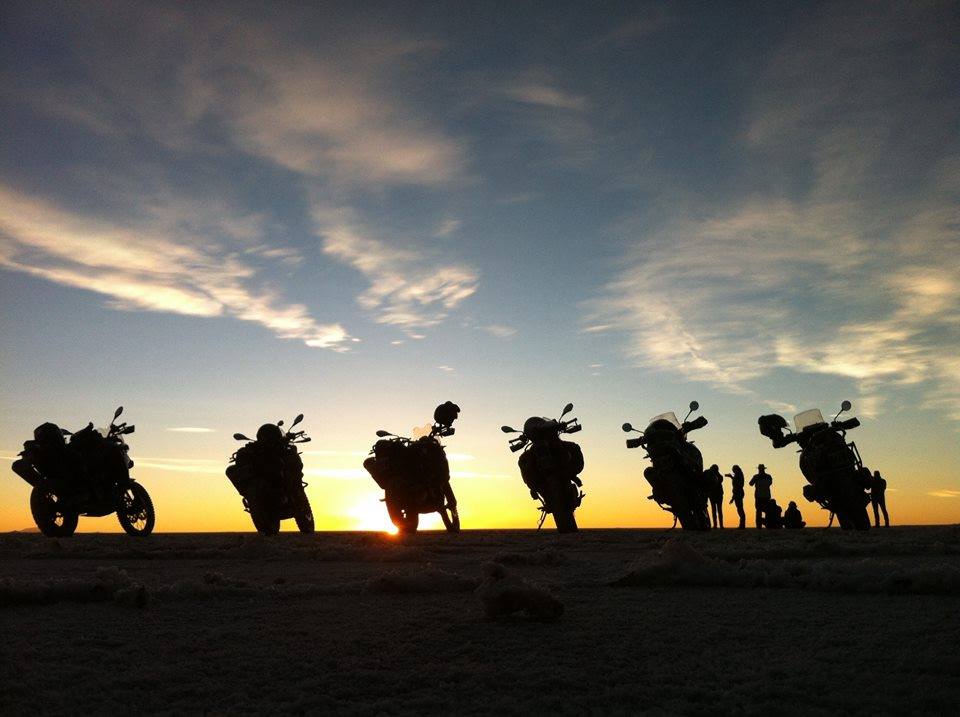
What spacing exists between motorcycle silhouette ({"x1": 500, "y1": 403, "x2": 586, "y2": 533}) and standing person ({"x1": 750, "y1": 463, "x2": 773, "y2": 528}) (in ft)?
23.9

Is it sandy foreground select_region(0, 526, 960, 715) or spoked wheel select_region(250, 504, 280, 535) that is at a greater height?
spoked wheel select_region(250, 504, 280, 535)

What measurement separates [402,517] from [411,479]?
4.13 ft

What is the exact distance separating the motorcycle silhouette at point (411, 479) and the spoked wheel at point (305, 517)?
329 cm

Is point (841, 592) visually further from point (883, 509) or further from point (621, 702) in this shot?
point (883, 509)

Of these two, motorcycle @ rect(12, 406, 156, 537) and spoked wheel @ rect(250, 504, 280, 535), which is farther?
spoked wheel @ rect(250, 504, 280, 535)

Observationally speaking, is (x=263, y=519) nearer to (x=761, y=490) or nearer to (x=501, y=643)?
(x=761, y=490)

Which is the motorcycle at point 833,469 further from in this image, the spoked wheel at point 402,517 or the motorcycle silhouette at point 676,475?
the spoked wheel at point 402,517

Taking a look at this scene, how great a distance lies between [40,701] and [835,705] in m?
2.55

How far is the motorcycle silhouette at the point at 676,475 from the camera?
20938 mm

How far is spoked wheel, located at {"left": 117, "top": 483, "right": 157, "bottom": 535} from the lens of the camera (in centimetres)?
2311

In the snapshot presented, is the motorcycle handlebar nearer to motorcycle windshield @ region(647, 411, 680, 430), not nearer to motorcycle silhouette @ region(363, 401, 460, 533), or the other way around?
motorcycle windshield @ region(647, 411, 680, 430)

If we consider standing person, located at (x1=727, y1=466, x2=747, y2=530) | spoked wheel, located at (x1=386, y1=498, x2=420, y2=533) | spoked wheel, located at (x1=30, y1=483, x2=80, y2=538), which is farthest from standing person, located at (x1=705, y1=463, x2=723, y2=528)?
spoked wheel, located at (x1=30, y1=483, x2=80, y2=538)

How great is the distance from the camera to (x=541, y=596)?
388 centimetres

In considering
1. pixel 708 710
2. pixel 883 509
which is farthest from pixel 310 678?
pixel 883 509
